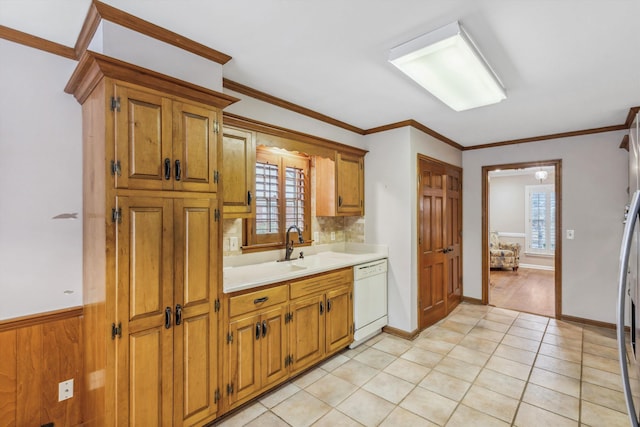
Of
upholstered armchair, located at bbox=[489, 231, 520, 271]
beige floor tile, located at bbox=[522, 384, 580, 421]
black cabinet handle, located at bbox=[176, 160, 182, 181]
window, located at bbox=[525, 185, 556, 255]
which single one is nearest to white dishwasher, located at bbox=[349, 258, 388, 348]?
beige floor tile, located at bbox=[522, 384, 580, 421]

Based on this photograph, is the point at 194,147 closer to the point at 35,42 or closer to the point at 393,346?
the point at 35,42

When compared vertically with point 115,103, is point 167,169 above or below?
below

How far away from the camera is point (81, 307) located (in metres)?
1.89

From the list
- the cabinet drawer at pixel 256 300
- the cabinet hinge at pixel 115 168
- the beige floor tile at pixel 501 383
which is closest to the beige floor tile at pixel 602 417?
the beige floor tile at pixel 501 383

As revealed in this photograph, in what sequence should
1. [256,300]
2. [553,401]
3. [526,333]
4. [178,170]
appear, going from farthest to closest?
[526,333]
[553,401]
[256,300]
[178,170]

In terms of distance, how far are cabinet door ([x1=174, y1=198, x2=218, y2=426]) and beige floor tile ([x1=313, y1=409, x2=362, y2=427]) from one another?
729 mm

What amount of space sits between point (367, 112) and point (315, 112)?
1.75 ft

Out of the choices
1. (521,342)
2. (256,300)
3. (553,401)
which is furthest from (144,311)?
(521,342)

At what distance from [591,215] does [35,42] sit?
217 inches

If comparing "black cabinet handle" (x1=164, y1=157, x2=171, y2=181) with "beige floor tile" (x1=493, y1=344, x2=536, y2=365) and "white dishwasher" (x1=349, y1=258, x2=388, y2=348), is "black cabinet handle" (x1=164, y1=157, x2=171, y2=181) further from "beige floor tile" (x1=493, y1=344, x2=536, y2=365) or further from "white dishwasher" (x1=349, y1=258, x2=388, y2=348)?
"beige floor tile" (x1=493, y1=344, x2=536, y2=365)

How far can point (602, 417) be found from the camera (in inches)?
84.2

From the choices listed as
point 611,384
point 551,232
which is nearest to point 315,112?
point 611,384

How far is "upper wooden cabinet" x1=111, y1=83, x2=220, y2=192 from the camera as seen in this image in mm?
1578

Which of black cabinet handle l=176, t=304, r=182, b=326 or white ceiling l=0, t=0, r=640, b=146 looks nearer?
white ceiling l=0, t=0, r=640, b=146
